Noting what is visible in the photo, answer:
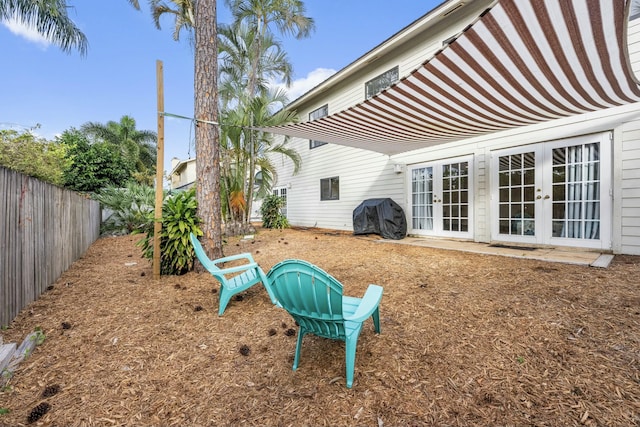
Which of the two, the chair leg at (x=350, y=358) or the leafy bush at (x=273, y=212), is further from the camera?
the leafy bush at (x=273, y=212)

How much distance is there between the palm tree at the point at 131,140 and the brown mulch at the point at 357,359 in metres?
18.9

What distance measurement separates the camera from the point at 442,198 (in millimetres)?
6750

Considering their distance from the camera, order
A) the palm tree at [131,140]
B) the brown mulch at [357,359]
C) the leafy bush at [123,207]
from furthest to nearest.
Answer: the palm tree at [131,140] < the leafy bush at [123,207] < the brown mulch at [357,359]

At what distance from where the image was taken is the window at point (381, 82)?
7.64 m

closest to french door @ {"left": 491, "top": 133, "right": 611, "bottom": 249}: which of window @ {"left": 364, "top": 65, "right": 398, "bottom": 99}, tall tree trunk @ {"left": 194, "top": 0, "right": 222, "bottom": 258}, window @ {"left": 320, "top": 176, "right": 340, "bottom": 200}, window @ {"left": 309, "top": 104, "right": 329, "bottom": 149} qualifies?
window @ {"left": 364, "top": 65, "right": 398, "bottom": 99}

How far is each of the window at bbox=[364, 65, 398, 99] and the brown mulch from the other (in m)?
6.37

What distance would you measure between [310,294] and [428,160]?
6.46 meters

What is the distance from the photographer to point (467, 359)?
1828 millimetres

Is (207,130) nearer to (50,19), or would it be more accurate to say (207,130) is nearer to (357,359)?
(357,359)

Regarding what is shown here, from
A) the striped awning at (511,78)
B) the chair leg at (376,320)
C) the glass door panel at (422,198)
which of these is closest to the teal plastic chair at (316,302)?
the chair leg at (376,320)

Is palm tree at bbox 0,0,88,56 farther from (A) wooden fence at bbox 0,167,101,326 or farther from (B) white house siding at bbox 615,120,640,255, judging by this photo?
(B) white house siding at bbox 615,120,640,255

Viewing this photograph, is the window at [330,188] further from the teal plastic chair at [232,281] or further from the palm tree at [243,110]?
the teal plastic chair at [232,281]

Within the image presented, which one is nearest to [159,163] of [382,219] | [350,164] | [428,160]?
[382,219]

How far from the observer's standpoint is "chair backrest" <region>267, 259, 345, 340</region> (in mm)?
1498
